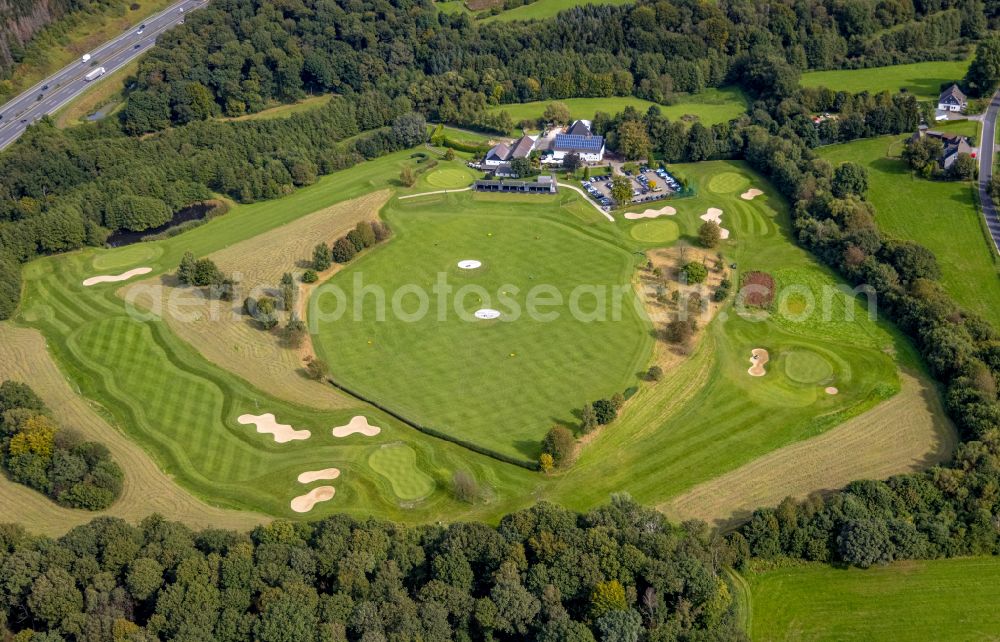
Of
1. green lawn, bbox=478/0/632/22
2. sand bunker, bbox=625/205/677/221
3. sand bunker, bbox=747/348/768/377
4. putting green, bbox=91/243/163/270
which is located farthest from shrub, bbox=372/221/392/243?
green lawn, bbox=478/0/632/22

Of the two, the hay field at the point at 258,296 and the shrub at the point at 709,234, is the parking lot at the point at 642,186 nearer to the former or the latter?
the shrub at the point at 709,234

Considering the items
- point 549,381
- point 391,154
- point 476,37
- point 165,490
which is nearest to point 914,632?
point 549,381

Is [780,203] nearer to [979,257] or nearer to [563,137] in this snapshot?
[979,257]

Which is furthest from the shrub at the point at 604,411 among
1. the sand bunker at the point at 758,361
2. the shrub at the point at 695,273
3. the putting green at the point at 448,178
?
the putting green at the point at 448,178

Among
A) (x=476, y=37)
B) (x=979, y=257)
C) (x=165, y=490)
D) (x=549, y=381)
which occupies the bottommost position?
(x=979, y=257)

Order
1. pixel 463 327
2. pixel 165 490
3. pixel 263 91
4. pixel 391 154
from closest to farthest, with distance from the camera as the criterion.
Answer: pixel 165 490 < pixel 463 327 < pixel 391 154 < pixel 263 91
